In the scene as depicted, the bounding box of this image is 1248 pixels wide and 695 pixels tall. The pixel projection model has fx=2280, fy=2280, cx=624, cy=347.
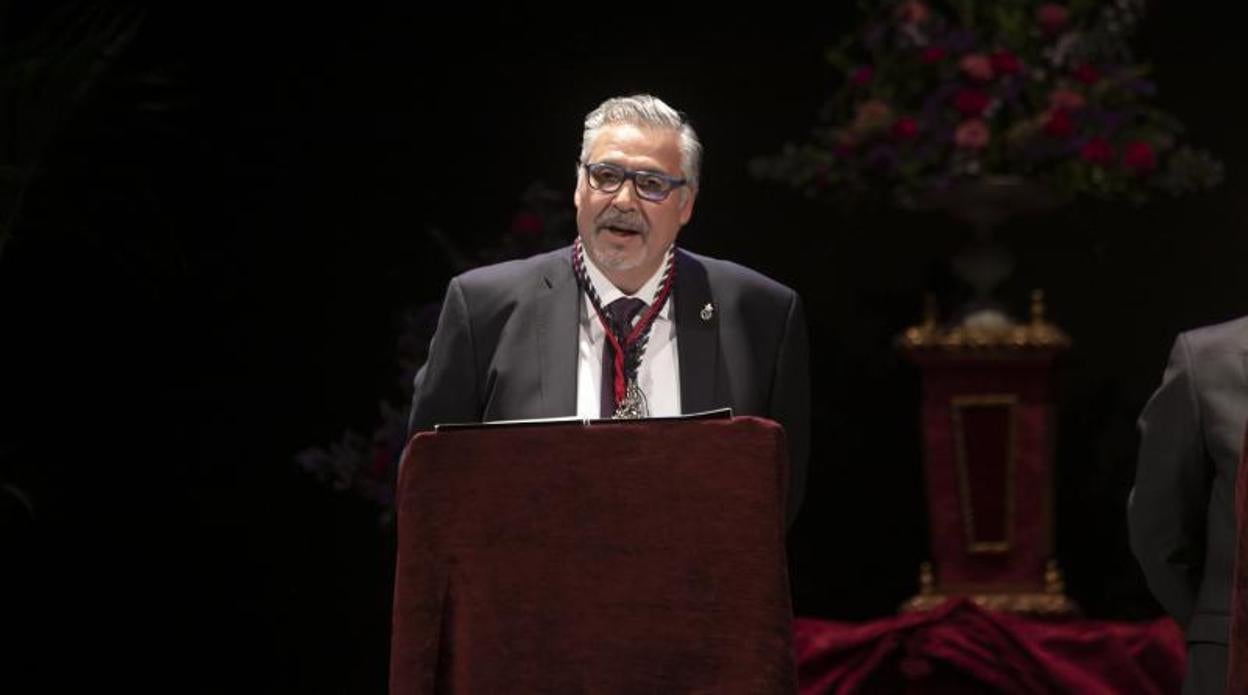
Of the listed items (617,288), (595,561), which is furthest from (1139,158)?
(595,561)

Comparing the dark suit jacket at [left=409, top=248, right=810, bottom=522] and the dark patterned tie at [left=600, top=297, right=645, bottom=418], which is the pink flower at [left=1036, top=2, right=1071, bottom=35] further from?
the dark patterned tie at [left=600, top=297, right=645, bottom=418]

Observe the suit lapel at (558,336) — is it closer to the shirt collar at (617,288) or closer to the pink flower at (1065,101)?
the shirt collar at (617,288)

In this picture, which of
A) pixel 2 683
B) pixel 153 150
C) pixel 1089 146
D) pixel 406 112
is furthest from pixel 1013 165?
pixel 2 683

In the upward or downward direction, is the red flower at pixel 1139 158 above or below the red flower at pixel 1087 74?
below

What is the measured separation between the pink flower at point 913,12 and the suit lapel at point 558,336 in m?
2.38

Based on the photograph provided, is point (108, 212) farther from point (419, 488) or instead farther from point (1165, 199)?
point (419, 488)

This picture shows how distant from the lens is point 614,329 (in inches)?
120

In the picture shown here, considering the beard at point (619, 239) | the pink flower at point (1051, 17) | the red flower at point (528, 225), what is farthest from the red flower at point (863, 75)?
the beard at point (619, 239)

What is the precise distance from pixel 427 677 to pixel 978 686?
1.55m

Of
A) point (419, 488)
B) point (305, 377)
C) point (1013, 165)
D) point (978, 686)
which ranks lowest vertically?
point (978, 686)

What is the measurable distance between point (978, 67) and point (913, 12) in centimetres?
23

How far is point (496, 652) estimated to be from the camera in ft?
8.59

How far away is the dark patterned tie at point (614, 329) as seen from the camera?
119 inches

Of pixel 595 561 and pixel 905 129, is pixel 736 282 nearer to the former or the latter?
pixel 595 561
